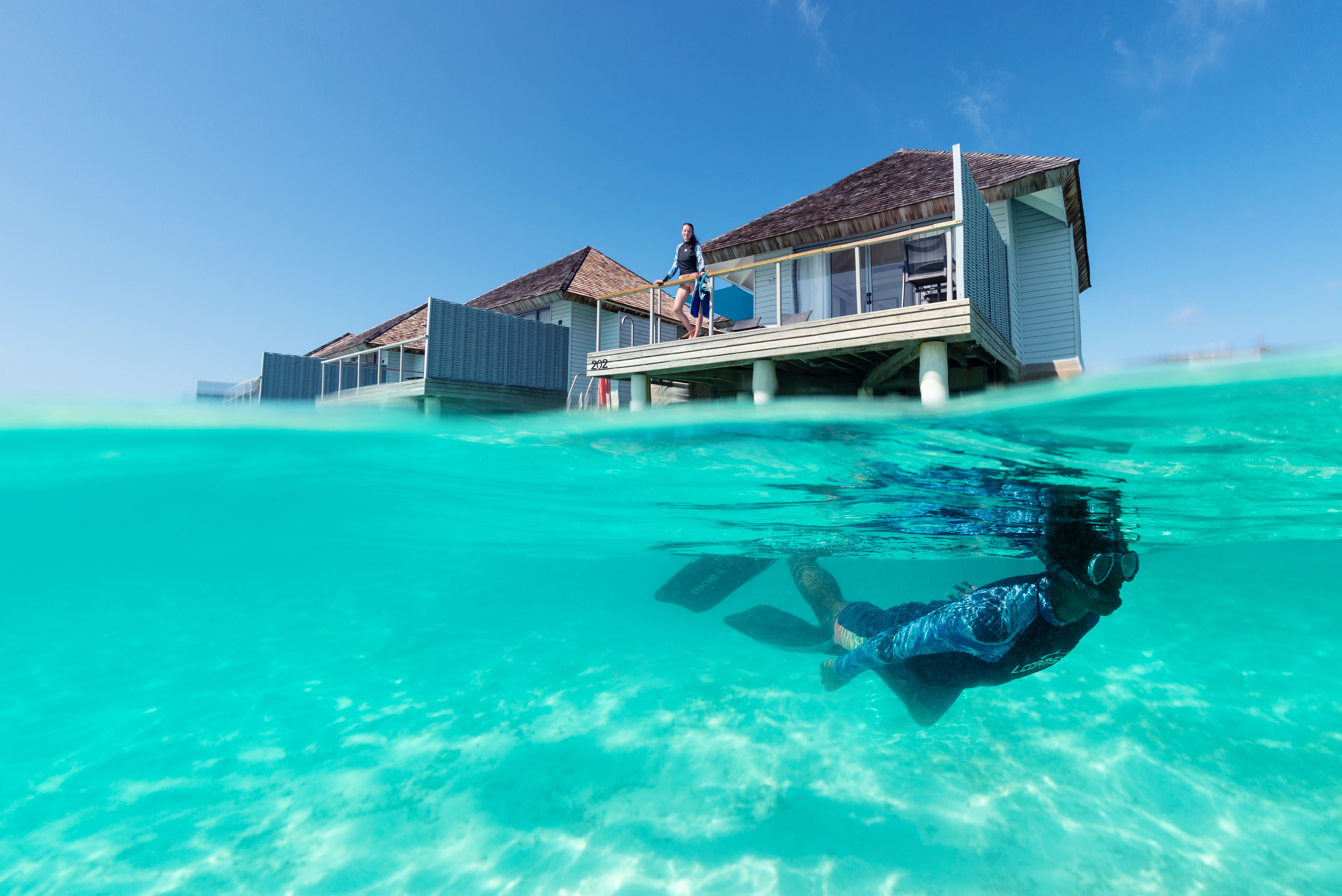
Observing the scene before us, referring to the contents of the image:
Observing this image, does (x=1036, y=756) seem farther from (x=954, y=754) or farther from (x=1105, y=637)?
(x=1105, y=637)

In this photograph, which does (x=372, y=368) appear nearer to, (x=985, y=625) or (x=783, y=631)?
(x=783, y=631)

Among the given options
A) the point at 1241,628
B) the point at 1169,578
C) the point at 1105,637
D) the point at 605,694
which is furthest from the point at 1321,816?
the point at 1169,578

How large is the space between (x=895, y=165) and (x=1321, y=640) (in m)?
18.8

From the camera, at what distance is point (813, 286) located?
13.6 m

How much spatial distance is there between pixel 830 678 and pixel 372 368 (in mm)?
18864

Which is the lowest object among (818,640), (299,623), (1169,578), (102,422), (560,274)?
(299,623)

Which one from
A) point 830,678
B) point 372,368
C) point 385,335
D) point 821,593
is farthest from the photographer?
point 385,335

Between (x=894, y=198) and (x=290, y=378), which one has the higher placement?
(x=894, y=198)

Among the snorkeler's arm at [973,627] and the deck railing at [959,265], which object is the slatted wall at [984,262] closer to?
the deck railing at [959,265]

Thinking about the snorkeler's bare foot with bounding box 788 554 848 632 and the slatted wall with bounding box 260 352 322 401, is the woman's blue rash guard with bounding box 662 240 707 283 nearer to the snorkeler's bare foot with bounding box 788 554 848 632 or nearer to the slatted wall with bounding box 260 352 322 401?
the snorkeler's bare foot with bounding box 788 554 848 632

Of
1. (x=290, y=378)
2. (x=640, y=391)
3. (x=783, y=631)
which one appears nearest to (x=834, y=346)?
(x=640, y=391)

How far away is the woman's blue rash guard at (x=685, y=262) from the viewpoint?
35.5 ft

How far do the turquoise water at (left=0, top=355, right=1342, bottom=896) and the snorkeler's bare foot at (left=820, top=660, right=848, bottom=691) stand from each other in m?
1.28

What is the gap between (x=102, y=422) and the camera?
5.75 meters
